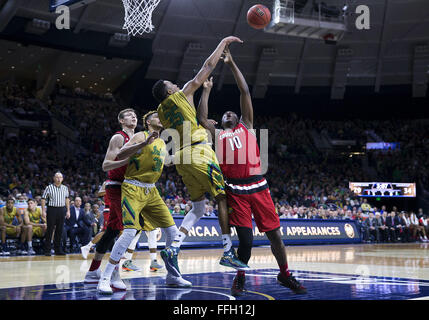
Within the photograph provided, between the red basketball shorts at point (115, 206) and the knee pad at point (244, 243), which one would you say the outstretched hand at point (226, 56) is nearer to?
the knee pad at point (244, 243)

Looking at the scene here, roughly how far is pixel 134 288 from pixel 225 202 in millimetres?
1557

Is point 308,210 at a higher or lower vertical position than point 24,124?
lower

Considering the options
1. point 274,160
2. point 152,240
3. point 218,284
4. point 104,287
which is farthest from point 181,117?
point 274,160

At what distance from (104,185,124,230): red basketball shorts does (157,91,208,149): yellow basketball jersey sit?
43.5 inches

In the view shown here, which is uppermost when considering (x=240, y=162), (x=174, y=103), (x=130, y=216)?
(x=174, y=103)

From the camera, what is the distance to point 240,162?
5566 millimetres

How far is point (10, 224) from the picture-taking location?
38.7ft

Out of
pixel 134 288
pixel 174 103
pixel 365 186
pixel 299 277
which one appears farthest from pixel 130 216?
pixel 365 186

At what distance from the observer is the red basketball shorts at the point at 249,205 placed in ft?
17.7

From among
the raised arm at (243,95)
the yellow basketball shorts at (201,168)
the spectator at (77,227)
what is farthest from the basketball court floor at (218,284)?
the spectator at (77,227)

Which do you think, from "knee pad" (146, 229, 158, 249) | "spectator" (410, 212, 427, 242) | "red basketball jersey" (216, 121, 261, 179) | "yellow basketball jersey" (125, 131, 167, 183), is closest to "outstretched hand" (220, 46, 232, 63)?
"red basketball jersey" (216, 121, 261, 179)

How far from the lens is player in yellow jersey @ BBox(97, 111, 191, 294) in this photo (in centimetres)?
536
